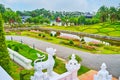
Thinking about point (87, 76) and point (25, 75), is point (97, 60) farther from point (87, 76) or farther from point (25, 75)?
point (25, 75)

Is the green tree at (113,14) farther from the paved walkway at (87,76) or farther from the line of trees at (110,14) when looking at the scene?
the paved walkway at (87,76)

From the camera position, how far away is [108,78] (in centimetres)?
624

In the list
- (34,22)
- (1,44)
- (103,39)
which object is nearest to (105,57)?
(1,44)

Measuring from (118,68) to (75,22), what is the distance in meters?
45.9

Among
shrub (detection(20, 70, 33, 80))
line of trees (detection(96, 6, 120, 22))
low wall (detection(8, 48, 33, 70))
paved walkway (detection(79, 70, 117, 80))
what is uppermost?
line of trees (detection(96, 6, 120, 22))

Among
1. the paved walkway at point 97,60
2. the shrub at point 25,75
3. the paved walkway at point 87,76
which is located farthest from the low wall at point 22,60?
the paved walkway at point 97,60

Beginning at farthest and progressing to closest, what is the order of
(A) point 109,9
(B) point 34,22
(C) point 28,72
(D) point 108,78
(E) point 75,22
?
1. (B) point 34,22
2. (E) point 75,22
3. (A) point 109,9
4. (C) point 28,72
5. (D) point 108,78

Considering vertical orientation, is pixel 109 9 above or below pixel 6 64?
above

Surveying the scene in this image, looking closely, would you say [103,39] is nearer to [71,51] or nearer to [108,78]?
[71,51]

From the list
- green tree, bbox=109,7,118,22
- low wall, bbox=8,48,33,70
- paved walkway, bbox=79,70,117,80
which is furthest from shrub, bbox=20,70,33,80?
green tree, bbox=109,7,118,22

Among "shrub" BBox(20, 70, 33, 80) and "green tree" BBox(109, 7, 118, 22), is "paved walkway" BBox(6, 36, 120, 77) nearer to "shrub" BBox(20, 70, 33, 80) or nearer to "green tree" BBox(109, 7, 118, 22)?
"shrub" BBox(20, 70, 33, 80)

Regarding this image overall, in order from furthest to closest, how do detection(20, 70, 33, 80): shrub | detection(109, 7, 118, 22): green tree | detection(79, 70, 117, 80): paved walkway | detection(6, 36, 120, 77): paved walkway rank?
1. detection(109, 7, 118, 22): green tree
2. detection(6, 36, 120, 77): paved walkway
3. detection(79, 70, 117, 80): paved walkway
4. detection(20, 70, 33, 80): shrub

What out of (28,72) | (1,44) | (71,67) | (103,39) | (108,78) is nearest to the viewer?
(108,78)

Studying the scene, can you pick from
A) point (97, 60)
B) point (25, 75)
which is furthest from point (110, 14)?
point (25, 75)
